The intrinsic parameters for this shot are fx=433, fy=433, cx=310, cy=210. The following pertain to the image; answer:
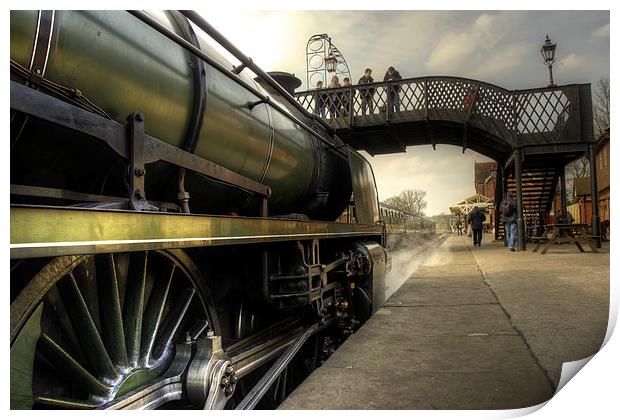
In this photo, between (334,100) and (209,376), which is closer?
(209,376)

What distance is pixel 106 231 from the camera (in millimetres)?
922

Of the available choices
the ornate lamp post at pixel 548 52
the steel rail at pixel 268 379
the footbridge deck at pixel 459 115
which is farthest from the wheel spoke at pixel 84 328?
the footbridge deck at pixel 459 115

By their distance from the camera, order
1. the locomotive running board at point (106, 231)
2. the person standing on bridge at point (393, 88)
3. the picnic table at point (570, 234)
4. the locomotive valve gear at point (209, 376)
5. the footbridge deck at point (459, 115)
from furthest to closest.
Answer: the picnic table at point (570, 234), the footbridge deck at point (459, 115), the person standing on bridge at point (393, 88), the locomotive valve gear at point (209, 376), the locomotive running board at point (106, 231)

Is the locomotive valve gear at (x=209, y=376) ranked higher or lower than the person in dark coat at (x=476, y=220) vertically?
lower

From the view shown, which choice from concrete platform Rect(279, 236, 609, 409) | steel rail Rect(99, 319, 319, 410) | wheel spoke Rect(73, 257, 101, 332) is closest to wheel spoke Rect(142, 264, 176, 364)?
steel rail Rect(99, 319, 319, 410)

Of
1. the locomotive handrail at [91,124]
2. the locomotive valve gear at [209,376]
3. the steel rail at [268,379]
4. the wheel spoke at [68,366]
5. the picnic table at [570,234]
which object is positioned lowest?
the steel rail at [268,379]

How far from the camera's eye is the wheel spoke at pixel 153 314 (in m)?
1.46

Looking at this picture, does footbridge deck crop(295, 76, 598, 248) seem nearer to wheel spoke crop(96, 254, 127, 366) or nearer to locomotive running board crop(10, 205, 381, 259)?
locomotive running board crop(10, 205, 381, 259)

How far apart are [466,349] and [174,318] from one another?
1334mm

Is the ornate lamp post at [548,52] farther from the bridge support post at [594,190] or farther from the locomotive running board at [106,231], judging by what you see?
the bridge support post at [594,190]

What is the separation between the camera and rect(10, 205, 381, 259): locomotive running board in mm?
765

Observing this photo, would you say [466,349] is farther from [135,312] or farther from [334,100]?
[334,100]

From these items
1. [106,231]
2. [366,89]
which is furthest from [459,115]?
[106,231]

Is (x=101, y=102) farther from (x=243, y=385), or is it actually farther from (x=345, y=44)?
(x=243, y=385)
